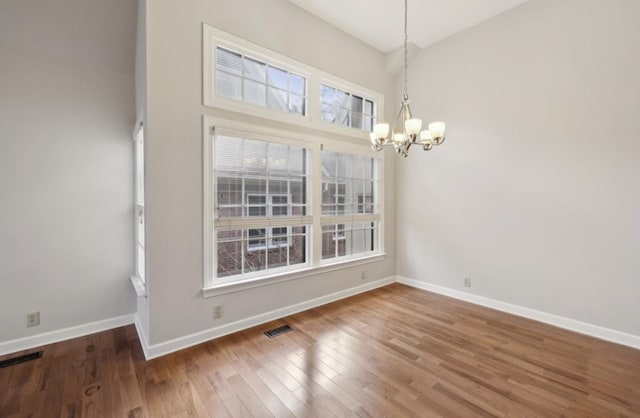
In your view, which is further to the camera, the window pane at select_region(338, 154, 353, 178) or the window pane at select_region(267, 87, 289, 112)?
the window pane at select_region(338, 154, 353, 178)

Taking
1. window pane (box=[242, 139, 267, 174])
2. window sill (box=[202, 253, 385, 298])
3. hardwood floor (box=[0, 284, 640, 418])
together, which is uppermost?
window pane (box=[242, 139, 267, 174])

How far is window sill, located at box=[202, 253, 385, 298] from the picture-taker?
9.48 feet

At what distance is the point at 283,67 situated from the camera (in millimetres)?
3439

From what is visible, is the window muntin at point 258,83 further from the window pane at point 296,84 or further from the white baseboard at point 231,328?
the white baseboard at point 231,328

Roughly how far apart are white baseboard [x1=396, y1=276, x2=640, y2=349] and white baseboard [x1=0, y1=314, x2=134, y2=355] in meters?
4.12

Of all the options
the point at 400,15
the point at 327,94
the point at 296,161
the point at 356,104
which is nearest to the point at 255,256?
the point at 296,161

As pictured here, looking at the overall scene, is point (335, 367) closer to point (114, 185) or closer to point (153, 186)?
point (153, 186)

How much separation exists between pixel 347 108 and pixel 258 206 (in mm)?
2084

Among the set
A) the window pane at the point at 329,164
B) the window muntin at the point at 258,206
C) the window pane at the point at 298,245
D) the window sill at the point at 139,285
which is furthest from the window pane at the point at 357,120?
the window sill at the point at 139,285

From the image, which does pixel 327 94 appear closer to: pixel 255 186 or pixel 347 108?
pixel 347 108

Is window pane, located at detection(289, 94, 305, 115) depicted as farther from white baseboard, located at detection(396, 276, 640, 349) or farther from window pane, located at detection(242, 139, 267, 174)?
white baseboard, located at detection(396, 276, 640, 349)

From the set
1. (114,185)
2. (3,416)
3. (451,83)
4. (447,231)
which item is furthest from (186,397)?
(451,83)

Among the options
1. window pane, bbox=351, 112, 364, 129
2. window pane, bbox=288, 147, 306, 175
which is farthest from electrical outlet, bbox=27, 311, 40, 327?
window pane, bbox=351, 112, 364, 129

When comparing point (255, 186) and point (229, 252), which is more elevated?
point (255, 186)
